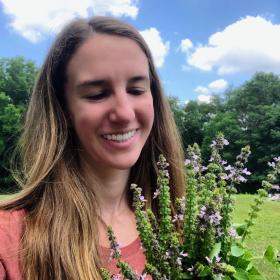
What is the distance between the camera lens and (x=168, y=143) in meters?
2.61

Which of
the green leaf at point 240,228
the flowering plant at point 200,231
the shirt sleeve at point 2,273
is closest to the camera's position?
the flowering plant at point 200,231

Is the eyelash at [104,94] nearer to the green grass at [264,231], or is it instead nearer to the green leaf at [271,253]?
the green leaf at [271,253]

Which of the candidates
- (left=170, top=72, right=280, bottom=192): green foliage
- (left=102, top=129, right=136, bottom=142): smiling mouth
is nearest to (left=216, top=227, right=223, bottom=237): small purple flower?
(left=102, top=129, right=136, bottom=142): smiling mouth

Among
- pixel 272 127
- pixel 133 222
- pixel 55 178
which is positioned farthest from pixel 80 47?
pixel 272 127

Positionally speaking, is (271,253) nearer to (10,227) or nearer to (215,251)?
(215,251)

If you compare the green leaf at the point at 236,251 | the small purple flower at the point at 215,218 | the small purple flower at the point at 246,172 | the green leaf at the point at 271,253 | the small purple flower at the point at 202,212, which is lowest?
the green leaf at the point at 271,253

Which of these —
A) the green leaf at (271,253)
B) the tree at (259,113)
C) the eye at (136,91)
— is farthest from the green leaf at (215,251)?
the tree at (259,113)

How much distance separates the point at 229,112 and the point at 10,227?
48512 mm

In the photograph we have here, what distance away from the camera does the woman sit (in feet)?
6.66

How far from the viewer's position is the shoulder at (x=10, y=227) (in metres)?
2.05

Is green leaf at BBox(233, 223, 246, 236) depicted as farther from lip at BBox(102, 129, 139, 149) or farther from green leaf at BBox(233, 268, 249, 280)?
lip at BBox(102, 129, 139, 149)

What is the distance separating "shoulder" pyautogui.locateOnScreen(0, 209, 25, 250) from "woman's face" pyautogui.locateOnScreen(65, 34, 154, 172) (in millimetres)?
437

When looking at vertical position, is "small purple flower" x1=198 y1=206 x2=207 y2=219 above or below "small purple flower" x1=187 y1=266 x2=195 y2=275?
above

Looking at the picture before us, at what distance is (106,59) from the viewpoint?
6.76 ft
